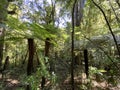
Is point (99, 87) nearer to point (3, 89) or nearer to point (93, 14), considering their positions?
point (3, 89)

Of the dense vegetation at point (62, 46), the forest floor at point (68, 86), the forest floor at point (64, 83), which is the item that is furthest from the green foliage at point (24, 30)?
the forest floor at point (68, 86)

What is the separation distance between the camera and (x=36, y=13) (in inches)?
527

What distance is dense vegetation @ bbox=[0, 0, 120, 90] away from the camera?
422 centimetres

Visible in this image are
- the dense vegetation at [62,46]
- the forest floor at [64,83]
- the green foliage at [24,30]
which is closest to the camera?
the green foliage at [24,30]

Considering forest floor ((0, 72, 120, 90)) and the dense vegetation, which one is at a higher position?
the dense vegetation

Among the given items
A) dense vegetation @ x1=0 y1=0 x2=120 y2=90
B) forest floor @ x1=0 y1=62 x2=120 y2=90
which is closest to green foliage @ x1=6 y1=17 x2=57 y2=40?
dense vegetation @ x1=0 y1=0 x2=120 y2=90

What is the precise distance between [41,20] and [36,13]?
668mm

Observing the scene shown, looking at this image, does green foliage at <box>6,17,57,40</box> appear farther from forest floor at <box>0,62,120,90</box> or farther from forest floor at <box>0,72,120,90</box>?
forest floor at <box>0,72,120,90</box>

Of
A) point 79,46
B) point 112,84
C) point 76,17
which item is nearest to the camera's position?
point 79,46

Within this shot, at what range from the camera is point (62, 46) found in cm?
862

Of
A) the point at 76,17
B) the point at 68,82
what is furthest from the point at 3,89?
the point at 76,17

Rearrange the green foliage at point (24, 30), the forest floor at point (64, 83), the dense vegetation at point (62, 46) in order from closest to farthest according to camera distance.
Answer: the green foliage at point (24, 30) < the dense vegetation at point (62, 46) < the forest floor at point (64, 83)

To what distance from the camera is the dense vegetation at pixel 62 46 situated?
422 cm

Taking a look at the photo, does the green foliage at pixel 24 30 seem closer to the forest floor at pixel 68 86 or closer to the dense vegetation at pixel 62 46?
the dense vegetation at pixel 62 46
